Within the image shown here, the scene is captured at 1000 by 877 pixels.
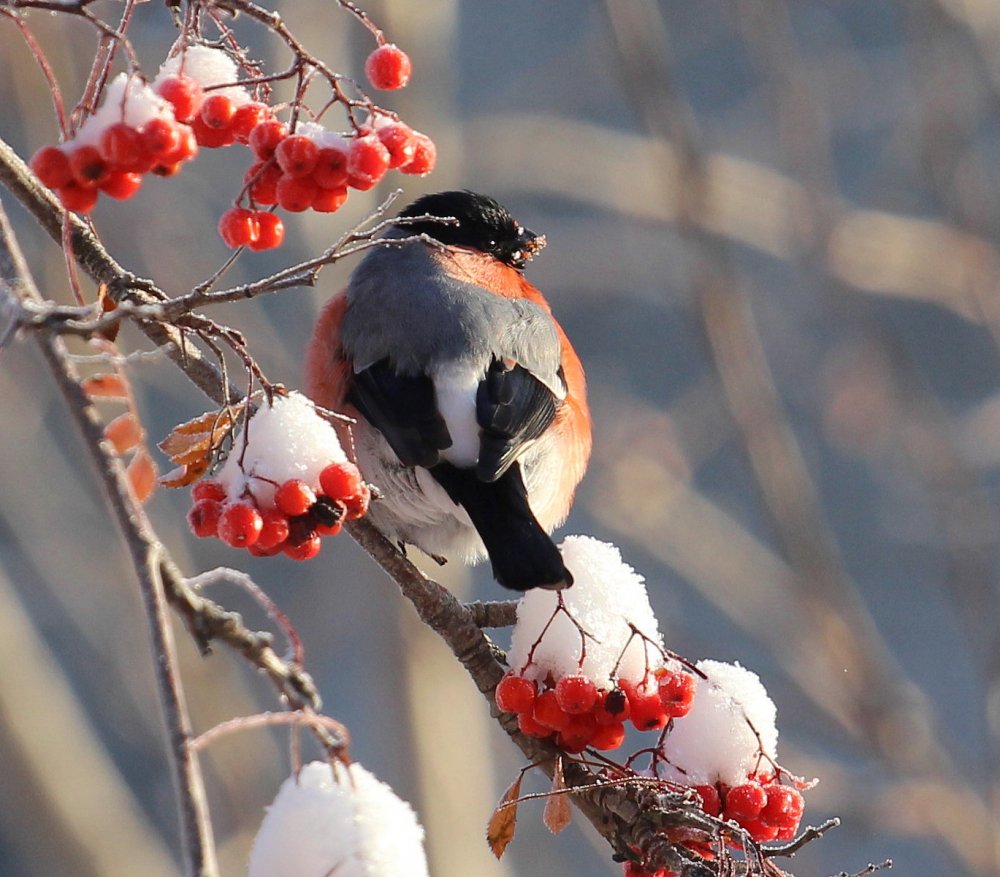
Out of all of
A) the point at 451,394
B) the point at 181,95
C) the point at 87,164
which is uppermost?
the point at 451,394

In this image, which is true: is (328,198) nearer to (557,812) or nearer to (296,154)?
(296,154)

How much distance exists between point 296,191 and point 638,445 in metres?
3.66

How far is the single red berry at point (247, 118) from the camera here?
1328mm

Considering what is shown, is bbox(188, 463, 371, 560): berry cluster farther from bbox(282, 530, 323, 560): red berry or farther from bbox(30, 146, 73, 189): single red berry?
bbox(30, 146, 73, 189): single red berry

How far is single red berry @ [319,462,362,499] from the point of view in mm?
1257

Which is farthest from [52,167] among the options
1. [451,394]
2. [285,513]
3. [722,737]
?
[451,394]

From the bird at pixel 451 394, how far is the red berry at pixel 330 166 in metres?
0.59

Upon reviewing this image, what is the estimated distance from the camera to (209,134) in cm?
133

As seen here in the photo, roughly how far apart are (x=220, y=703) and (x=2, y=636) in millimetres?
705

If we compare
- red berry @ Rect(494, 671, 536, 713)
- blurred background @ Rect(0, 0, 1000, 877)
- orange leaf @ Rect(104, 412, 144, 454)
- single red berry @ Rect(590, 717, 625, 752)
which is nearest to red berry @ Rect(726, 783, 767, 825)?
single red berry @ Rect(590, 717, 625, 752)

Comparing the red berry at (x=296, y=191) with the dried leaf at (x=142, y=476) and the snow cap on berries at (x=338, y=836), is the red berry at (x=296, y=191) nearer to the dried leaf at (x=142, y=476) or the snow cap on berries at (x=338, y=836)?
the dried leaf at (x=142, y=476)

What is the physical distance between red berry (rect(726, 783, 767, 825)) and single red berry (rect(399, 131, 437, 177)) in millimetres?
726

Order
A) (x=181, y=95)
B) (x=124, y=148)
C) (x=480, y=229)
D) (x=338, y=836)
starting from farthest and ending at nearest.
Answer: (x=480, y=229)
(x=181, y=95)
(x=124, y=148)
(x=338, y=836)

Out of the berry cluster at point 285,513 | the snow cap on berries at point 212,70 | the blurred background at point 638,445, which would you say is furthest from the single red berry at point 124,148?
the blurred background at point 638,445
